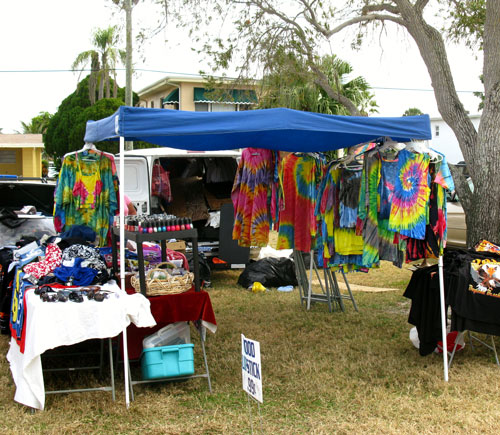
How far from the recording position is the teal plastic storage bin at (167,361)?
454 cm

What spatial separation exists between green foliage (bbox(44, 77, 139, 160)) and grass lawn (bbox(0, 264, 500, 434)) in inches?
622

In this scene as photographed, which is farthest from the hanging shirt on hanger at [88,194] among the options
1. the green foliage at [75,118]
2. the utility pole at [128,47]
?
the green foliage at [75,118]

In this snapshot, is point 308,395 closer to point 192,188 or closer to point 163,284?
point 163,284

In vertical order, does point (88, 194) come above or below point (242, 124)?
below

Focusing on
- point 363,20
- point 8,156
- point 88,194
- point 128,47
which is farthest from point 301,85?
point 8,156

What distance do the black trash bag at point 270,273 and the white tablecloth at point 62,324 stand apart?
15.1 feet

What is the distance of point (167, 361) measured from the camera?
4.57 meters

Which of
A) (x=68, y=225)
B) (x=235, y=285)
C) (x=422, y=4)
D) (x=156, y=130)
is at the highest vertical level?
(x=422, y=4)

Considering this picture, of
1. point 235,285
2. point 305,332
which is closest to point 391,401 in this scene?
point 305,332

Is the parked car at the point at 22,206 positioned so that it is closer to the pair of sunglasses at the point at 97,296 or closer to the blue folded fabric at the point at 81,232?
the blue folded fabric at the point at 81,232

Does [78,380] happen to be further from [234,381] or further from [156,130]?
[156,130]

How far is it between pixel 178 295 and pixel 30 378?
4.05 ft

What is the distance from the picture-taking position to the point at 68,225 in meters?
6.45

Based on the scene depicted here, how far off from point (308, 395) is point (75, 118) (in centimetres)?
2278
